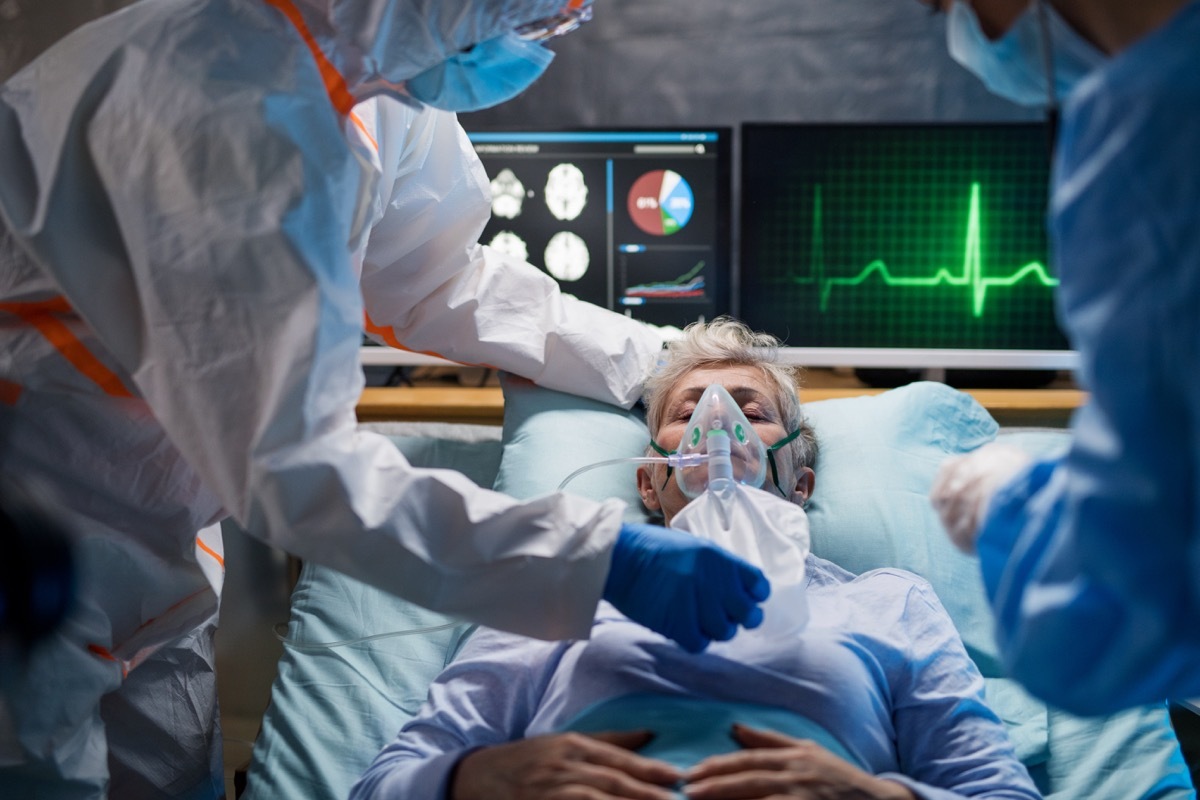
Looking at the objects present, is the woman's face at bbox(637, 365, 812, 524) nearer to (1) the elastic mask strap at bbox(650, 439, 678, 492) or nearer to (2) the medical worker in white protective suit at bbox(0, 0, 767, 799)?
(1) the elastic mask strap at bbox(650, 439, 678, 492)

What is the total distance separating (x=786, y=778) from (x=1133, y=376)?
619 millimetres

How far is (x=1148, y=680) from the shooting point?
94 centimetres

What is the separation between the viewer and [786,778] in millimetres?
1266

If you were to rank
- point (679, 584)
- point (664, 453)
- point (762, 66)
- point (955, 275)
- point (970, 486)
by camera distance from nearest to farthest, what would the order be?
point (970, 486), point (679, 584), point (664, 453), point (955, 275), point (762, 66)

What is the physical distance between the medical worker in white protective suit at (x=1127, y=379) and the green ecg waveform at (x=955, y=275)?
185cm

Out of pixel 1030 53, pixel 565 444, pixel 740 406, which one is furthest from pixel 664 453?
pixel 1030 53

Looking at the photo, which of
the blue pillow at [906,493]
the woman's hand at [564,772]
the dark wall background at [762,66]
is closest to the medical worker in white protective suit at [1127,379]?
the woman's hand at [564,772]

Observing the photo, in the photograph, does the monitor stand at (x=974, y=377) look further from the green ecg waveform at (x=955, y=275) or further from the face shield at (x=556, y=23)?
the face shield at (x=556, y=23)

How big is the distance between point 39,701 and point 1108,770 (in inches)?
59.1

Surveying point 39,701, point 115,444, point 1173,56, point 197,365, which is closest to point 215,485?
point 197,365

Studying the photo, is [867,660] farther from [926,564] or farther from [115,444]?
[115,444]

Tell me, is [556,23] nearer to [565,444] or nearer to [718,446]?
[718,446]

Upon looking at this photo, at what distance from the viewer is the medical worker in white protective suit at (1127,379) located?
867 mm

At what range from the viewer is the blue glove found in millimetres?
1267
